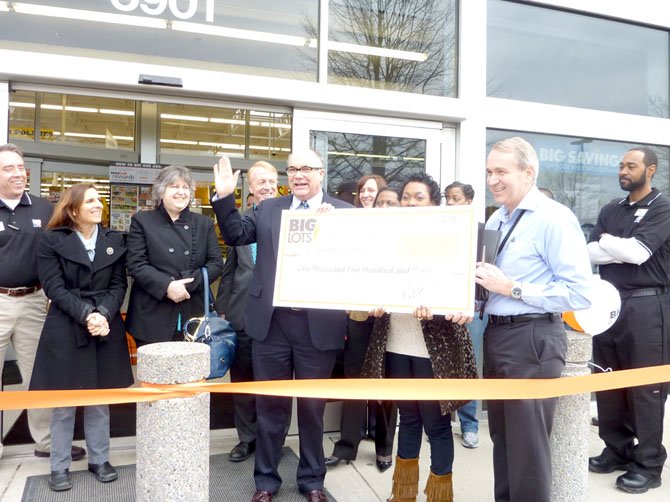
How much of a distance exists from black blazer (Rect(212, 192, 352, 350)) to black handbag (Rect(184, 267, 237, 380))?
0.70ft

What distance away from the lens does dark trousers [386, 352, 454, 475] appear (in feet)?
9.56

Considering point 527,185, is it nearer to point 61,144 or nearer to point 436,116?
point 436,116

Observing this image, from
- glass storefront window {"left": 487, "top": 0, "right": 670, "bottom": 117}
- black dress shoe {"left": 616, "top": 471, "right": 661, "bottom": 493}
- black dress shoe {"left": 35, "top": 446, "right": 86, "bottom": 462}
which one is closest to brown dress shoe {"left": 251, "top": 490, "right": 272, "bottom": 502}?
black dress shoe {"left": 35, "top": 446, "right": 86, "bottom": 462}

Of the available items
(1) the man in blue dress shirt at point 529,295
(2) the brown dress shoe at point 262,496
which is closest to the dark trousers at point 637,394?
(1) the man in blue dress shirt at point 529,295

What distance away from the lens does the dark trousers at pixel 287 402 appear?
3.14 metres

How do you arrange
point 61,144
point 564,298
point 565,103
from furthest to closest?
point 61,144
point 565,103
point 564,298

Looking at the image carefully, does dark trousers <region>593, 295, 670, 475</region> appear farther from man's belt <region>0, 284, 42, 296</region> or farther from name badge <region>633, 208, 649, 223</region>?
man's belt <region>0, 284, 42, 296</region>

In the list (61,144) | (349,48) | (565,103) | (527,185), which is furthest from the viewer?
(61,144)

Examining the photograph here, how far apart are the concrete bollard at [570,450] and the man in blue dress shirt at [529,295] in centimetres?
15

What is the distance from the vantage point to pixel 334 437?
175 inches

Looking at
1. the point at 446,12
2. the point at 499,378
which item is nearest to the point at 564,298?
the point at 499,378

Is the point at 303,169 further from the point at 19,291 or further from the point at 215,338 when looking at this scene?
the point at 19,291

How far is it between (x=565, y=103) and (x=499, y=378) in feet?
12.4

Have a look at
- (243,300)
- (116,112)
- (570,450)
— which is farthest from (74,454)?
(116,112)
